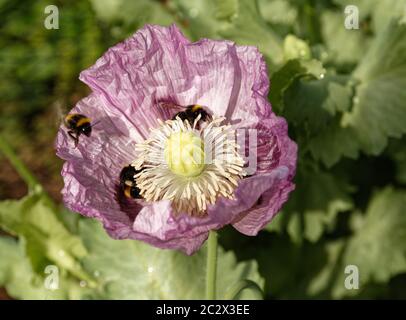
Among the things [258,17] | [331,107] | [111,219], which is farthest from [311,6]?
[111,219]

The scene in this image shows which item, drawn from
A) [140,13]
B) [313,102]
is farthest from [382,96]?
[140,13]

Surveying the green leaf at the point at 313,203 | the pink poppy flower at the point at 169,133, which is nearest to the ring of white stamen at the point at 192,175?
the pink poppy flower at the point at 169,133

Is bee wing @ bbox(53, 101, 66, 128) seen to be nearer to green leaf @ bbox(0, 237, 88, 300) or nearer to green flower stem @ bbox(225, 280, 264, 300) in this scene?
green flower stem @ bbox(225, 280, 264, 300)

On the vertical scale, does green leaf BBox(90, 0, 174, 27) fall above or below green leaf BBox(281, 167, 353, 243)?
above

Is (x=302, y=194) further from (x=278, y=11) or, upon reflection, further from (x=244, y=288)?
(x=244, y=288)

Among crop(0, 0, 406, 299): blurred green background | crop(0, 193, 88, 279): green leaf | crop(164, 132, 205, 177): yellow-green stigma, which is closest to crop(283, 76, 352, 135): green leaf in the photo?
crop(0, 0, 406, 299): blurred green background
